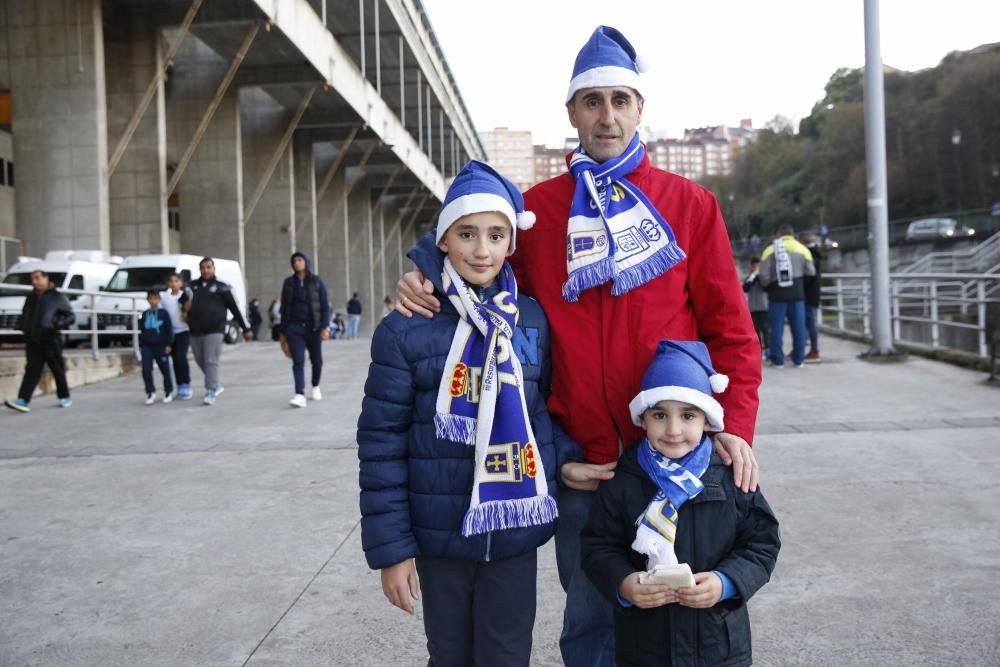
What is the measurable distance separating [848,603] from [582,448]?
167cm

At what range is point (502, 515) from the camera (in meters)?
2.22

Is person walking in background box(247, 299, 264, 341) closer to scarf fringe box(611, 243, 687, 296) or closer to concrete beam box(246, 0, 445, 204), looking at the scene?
concrete beam box(246, 0, 445, 204)

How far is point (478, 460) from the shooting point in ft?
7.35

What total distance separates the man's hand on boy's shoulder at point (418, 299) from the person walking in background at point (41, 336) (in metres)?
8.64

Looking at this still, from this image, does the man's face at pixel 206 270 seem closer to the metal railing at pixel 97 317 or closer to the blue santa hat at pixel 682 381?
the metal railing at pixel 97 317

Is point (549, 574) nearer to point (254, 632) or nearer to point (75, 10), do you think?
point (254, 632)

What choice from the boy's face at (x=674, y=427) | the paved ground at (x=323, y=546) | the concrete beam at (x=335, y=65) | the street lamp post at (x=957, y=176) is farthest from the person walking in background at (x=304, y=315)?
the street lamp post at (x=957, y=176)

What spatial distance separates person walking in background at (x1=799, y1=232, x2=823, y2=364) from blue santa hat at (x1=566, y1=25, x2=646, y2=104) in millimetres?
9619

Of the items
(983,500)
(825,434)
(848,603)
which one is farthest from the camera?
(825,434)

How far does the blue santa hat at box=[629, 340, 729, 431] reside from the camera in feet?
6.98

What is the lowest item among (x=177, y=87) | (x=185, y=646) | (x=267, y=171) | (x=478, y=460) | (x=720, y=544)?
(x=185, y=646)

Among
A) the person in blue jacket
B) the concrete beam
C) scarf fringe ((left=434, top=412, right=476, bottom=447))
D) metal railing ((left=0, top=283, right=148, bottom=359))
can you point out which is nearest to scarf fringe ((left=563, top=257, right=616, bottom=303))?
the person in blue jacket

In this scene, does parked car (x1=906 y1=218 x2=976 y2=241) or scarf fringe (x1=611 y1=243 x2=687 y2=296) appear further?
parked car (x1=906 y1=218 x2=976 y2=241)

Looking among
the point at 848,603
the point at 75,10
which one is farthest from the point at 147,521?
the point at 75,10
